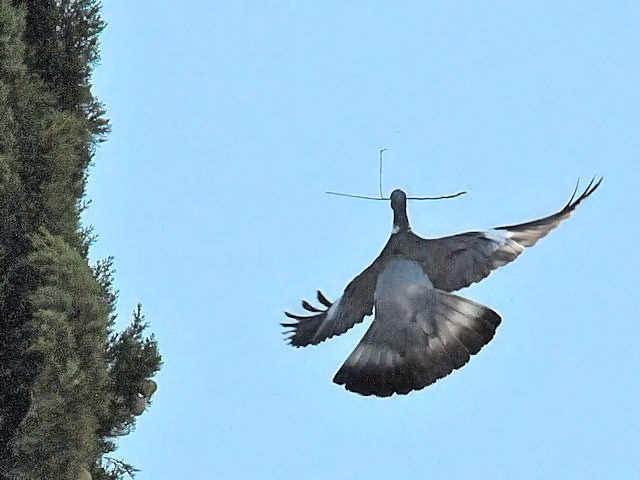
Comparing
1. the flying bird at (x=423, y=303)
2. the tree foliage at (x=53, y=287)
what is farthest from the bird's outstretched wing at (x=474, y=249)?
the tree foliage at (x=53, y=287)

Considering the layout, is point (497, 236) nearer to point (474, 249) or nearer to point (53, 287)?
point (474, 249)

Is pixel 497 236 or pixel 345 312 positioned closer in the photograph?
pixel 497 236

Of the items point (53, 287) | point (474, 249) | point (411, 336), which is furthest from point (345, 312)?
point (53, 287)

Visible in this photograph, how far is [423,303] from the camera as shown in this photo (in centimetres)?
183

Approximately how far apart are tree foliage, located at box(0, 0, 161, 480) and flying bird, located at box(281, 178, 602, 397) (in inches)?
15.5

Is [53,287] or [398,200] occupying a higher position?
[398,200]

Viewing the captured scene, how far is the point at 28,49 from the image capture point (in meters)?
2.03

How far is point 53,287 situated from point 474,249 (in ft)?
2.26

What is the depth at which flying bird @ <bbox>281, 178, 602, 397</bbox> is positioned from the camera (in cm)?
176

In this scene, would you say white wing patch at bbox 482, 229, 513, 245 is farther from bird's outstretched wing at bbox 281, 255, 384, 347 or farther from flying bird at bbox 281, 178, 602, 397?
bird's outstretched wing at bbox 281, 255, 384, 347

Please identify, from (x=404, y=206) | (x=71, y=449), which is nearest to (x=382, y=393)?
(x=404, y=206)

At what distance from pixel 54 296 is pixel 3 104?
1.10 feet

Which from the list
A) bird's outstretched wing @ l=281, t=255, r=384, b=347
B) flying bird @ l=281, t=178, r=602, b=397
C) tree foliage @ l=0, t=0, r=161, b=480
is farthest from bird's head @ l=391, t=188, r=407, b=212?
tree foliage @ l=0, t=0, r=161, b=480

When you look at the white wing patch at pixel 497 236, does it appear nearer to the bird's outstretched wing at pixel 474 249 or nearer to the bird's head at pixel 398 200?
the bird's outstretched wing at pixel 474 249
